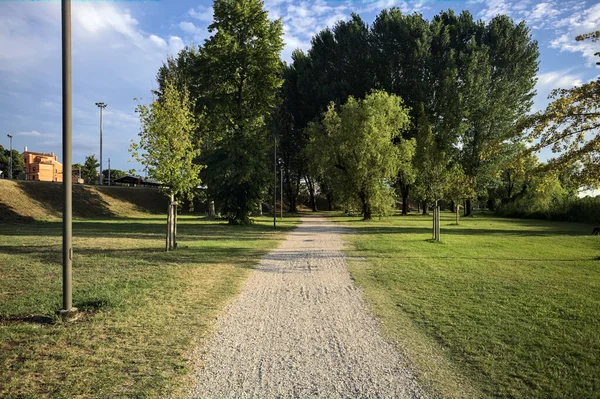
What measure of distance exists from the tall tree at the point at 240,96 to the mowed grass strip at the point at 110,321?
12.3 meters

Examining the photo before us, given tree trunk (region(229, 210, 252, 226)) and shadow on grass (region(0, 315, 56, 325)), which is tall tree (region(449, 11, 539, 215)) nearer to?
tree trunk (region(229, 210, 252, 226))

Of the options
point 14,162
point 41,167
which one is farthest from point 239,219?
point 14,162

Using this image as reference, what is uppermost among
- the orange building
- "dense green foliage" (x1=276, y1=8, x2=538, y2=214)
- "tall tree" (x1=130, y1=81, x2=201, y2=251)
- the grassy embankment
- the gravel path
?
"dense green foliage" (x1=276, y1=8, x2=538, y2=214)

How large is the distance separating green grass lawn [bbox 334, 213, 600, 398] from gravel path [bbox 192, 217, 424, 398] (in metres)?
0.36

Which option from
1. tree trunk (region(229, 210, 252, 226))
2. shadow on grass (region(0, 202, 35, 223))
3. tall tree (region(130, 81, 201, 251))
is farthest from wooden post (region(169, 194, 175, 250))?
shadow on grass (region(0, 202, 35, 223))

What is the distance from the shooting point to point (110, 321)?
5508mm

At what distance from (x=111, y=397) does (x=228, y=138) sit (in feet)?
70.5

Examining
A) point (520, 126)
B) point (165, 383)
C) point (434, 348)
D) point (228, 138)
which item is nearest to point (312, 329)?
point (434, 348)

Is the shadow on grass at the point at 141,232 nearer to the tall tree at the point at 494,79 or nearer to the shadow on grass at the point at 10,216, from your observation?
the shadow on grass at the point at 10,216

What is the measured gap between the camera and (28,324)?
5297 mm

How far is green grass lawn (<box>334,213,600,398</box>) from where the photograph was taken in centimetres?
385

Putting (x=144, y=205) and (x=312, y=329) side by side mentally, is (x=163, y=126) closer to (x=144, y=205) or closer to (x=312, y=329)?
(x=312, y=329)

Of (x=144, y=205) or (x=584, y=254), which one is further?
(x=144, y=205)

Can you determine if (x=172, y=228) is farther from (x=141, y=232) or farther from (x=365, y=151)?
(x=365, y=151)
